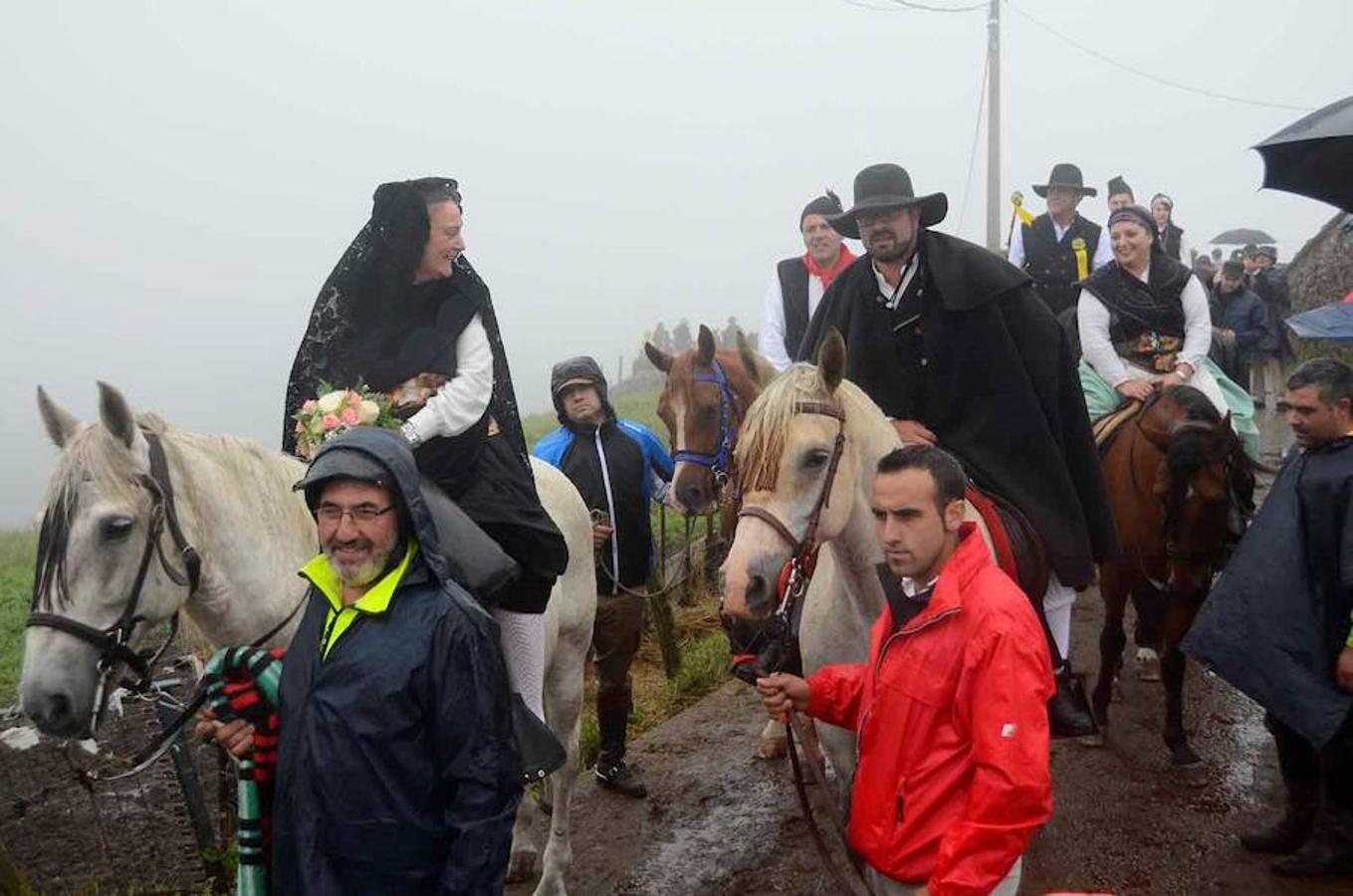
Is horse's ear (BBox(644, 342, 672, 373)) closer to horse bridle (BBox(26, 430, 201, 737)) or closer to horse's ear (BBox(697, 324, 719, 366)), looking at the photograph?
horse's ear (BBox(697, 324, 719, 366))

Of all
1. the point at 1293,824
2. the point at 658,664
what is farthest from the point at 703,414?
the point at 1293,824

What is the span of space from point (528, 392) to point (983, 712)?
40.5m

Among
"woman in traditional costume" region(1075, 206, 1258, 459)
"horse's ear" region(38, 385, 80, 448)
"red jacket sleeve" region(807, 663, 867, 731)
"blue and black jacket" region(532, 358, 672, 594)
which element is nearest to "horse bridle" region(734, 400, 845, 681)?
"red jacket sleeve" region(807, 663, 867, 731)

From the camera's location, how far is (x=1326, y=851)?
13.5ft

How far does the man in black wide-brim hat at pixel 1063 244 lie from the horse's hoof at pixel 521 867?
6135 millimetres

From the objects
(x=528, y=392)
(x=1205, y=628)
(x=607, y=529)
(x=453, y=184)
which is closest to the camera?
(x=453, y=184)

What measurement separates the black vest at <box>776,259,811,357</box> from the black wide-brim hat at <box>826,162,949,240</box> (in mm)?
2759

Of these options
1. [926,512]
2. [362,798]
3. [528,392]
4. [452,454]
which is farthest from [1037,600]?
[528,392]

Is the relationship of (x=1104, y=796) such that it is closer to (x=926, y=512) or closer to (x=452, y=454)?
(x=926, y=512)

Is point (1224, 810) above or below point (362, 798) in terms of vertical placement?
below

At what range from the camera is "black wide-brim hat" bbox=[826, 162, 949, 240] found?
3.77 meters

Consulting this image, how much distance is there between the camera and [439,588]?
242 centimetres

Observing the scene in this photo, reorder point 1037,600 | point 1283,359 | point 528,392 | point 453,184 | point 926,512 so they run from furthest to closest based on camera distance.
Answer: point 528,392, point 1283,359, point 1037,600, point 453,184, point 926,512

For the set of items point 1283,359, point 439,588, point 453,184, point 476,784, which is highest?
point 453,184
